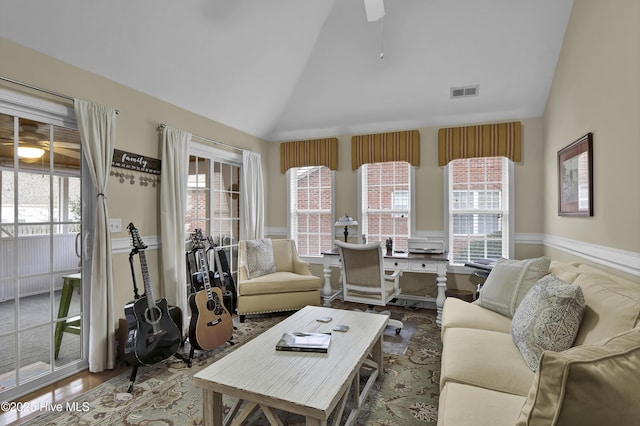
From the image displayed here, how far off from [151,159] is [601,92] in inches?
149

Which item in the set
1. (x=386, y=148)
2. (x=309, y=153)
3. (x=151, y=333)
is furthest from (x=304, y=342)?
(x=309, y=153)

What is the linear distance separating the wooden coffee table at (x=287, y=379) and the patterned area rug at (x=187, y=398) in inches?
7.2

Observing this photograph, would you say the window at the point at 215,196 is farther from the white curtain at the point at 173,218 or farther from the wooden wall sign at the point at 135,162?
the wooden wall sign at the point at 135,162

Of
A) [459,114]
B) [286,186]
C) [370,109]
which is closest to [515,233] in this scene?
[459,114]

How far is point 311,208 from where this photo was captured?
5117mm

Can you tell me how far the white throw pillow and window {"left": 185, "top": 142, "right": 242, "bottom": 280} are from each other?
0.50 metres

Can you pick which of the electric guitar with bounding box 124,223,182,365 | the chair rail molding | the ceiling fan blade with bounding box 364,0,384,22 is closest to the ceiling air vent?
the ceiling fan blade with bounding box 364,0,384,22

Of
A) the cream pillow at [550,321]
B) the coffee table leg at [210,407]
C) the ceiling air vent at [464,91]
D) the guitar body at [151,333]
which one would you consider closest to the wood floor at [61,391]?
the guitar body at [151,333]

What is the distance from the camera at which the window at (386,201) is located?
459cm

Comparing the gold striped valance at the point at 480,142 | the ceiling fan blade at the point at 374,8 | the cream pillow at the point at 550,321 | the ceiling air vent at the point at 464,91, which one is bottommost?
the cream pillow at the point at 550,321

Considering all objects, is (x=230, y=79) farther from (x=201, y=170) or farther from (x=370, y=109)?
(x=370, y=109)

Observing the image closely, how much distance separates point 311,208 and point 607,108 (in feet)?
11.8

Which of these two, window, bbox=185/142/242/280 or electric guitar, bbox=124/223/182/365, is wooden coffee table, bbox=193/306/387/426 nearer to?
electric guitar, bbox=124/223/182/365

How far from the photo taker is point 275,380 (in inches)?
64.7
